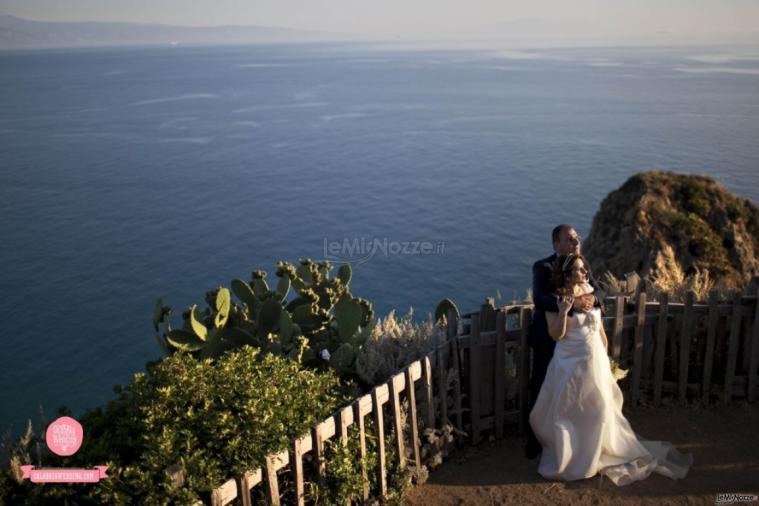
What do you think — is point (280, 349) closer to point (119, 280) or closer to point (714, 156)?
point (119, 280)

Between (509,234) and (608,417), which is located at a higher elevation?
(608,417)

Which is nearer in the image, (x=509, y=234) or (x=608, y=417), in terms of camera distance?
(x=608, y=417)

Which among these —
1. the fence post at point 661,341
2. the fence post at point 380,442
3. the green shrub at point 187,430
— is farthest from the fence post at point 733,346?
the green shrub at point 187,430

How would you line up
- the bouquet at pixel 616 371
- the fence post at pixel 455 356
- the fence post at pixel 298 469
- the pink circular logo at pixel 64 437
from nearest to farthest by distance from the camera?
1. the pink circular logo at pixel 64 437
2. the fence post at pixel 298 469
3. the fence post at pixel 455 356
4. the bouquet at pixel 616 371

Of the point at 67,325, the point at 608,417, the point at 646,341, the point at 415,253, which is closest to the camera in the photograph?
the point at 608,417

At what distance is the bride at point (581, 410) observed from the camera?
22.3 feet

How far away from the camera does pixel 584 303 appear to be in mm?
6730

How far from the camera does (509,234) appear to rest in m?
60.0

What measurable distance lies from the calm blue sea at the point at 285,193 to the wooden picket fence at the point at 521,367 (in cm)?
3171

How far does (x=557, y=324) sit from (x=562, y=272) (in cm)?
53

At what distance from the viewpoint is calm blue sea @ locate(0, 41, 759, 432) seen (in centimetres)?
4647

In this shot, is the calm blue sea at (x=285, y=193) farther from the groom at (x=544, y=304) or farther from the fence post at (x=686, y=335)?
the fence post at (x=686, y=335)

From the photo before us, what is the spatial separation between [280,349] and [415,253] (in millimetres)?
50660

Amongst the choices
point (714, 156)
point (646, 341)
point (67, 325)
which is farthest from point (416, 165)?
point (646, 341)
